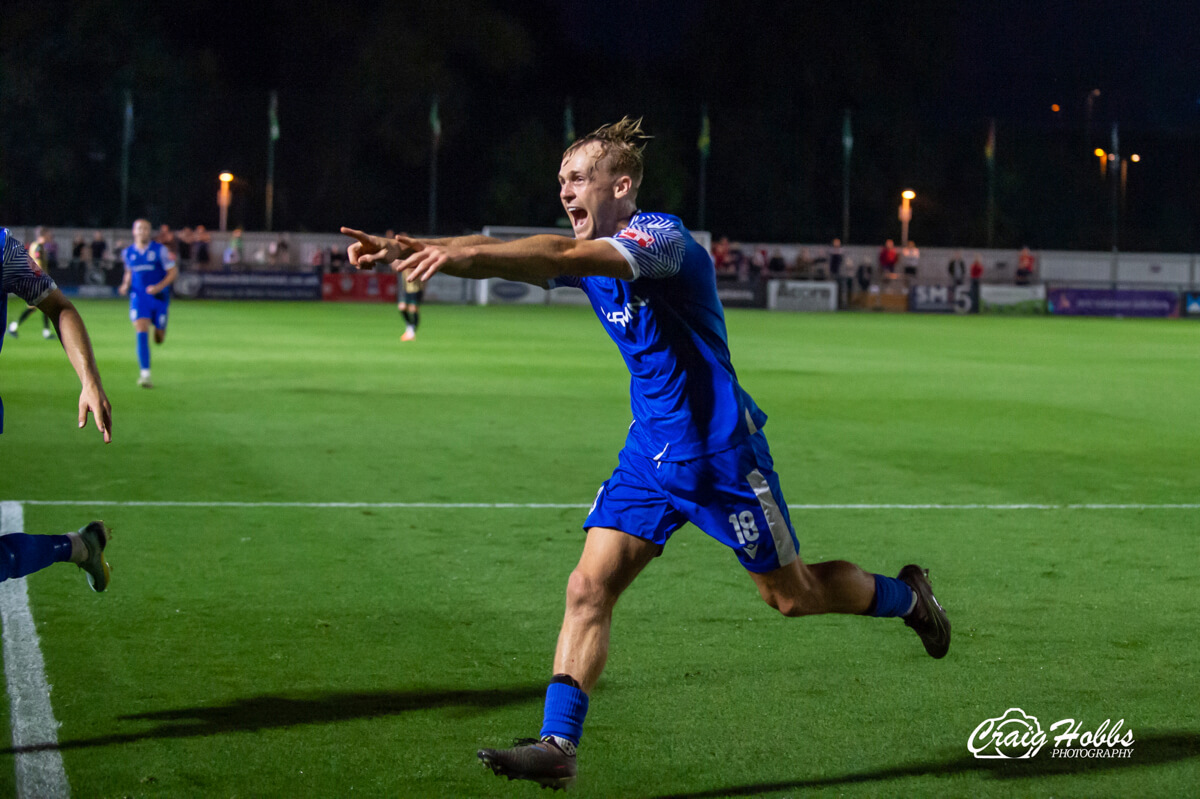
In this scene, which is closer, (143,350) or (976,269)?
(143,350)

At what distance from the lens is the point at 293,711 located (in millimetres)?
5238

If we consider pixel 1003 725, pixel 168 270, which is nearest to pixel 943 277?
pixel 168 270

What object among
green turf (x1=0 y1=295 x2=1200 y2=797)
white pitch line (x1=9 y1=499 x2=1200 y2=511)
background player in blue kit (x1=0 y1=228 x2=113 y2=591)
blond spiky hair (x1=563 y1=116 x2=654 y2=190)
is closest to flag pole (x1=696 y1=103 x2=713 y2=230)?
green turf (x1=0 y1=295 x2=1200 y2=797)

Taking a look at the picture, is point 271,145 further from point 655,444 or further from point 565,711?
point 565,711

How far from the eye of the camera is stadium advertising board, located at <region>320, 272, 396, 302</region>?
47.8 m

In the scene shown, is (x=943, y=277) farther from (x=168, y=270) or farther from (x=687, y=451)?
(x=687, y=451)

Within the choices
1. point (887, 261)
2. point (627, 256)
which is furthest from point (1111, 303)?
point (627, 256)

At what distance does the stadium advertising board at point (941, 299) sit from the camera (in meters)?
49.2

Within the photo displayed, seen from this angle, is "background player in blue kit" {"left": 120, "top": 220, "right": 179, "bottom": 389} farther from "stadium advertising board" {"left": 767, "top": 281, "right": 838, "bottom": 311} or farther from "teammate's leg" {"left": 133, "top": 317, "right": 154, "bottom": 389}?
"stadium advertising board" {"left": 767, "top": 281, "right": 838, "bottom": 311}

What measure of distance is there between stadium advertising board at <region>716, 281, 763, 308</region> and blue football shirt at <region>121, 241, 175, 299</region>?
31.7m

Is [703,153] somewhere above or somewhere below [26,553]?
above

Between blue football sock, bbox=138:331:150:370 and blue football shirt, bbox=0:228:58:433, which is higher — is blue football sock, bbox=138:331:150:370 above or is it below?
below

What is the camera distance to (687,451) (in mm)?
4711

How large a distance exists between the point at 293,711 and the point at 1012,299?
152 feet
